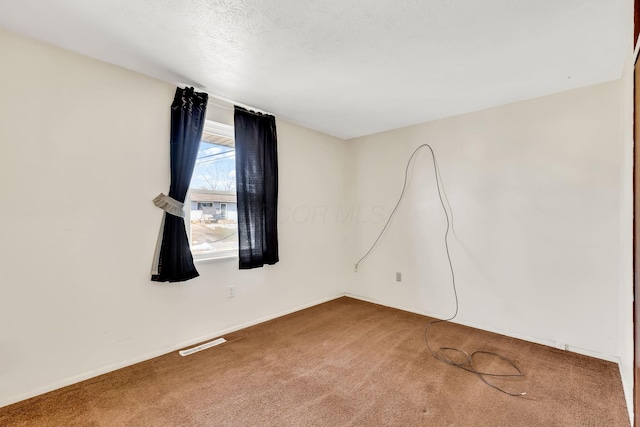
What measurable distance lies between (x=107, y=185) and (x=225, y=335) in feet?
5.67

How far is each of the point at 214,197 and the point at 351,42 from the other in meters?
1.91

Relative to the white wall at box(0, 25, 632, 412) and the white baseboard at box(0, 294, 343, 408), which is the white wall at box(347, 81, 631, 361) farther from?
the white baseboard at box(0, 294, 343, 408)

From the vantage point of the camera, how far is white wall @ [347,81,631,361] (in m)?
2.41

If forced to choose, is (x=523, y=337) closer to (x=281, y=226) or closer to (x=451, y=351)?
(x=451, y=351)

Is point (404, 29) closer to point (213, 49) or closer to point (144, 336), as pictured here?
point (213, 49)

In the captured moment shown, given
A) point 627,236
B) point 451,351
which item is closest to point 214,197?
point 451,351

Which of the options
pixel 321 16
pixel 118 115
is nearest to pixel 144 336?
pixel 118 115

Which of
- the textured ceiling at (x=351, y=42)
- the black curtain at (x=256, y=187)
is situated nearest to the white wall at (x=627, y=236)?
the textured ceiling at (x=351, y=42)

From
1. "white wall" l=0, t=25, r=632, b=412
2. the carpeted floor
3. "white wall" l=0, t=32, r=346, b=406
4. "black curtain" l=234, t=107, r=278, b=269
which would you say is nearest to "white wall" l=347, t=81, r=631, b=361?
"white wall" l=0, t=25, r=632, b=412

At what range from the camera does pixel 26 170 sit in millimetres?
1876

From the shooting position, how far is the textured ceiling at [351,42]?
1.58 meters

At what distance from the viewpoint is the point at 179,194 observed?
2486mm

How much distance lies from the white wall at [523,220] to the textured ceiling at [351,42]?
0.38m

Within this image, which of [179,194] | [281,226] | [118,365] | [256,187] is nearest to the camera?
[118,365]
